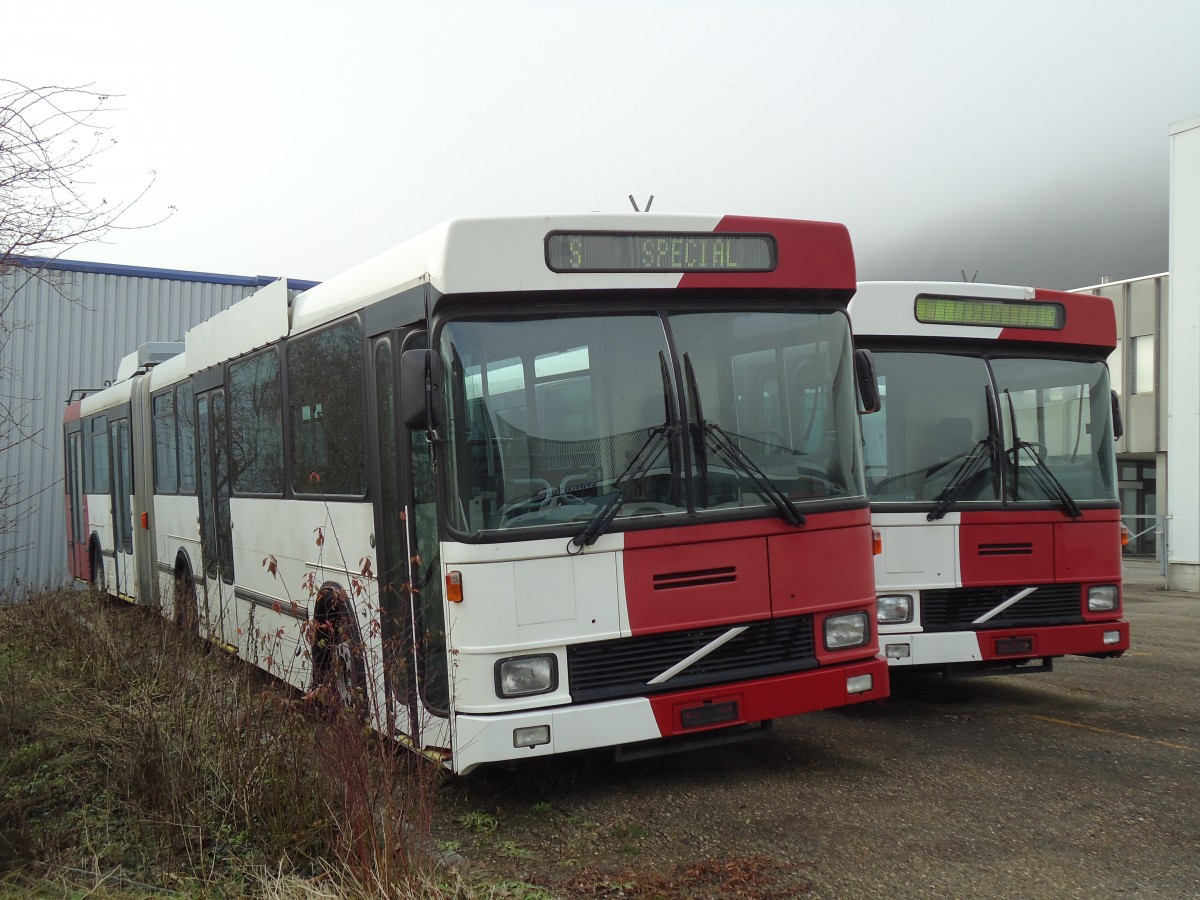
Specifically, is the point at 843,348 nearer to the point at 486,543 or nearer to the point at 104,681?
the point at 486,543

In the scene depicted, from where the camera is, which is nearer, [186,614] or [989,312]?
A: [989,312]

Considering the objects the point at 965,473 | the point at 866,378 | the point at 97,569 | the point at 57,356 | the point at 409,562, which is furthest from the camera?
the point at 57,356

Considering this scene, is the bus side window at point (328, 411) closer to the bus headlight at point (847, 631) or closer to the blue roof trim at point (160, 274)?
the bus headlight at point (847, 631)

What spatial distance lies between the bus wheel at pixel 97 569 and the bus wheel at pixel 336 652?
1036 cm

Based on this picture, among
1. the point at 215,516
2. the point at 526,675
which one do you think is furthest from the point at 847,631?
the point at 215,516

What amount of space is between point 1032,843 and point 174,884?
3.71 m

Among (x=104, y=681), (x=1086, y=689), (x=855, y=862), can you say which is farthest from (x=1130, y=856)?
(x=104, y=681)

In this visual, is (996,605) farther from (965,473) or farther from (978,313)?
(978,313)

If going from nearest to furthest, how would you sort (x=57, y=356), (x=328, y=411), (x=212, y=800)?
1. (x=212, y=800)
2. (x=328, y=411)
3. (x=57, y=356)

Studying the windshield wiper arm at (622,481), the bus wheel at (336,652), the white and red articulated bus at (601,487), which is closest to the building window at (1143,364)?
the white and red articulated bus at (601,487)

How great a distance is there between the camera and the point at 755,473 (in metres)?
5.98

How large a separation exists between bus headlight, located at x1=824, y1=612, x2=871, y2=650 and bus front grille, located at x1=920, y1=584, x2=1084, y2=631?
1.75 meters

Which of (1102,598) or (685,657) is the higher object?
(685,657)

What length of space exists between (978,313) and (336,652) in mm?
5269
